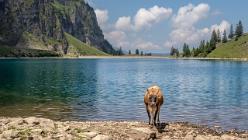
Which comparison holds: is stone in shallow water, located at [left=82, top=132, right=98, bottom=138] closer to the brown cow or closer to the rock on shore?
the rock on shore

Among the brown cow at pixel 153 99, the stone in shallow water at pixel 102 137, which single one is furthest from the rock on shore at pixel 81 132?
the brown cow at pixel 153 99

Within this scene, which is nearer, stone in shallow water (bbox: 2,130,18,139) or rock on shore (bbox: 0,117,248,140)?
stone in shallow water (bbox: 2,130,18,139)

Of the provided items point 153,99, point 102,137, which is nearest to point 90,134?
point 102,137

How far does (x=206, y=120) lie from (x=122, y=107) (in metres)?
15.0

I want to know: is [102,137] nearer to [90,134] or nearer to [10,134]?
[90,134]

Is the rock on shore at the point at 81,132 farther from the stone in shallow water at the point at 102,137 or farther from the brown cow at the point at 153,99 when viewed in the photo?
the brown cow at the point at 153,99

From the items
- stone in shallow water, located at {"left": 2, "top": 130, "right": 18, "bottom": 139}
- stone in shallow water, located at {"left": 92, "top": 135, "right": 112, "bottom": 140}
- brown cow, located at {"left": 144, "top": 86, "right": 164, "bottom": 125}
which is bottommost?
stone in shallow water, located at {"left": 92, "top": 135, "right": 112, "bottom": 140}

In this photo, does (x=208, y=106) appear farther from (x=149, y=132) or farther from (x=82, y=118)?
(x=149, y=132)

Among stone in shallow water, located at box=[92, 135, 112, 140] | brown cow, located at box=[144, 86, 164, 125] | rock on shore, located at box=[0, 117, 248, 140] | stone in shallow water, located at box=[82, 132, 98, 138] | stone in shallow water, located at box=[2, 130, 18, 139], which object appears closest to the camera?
stone in shallow water, located at box=[2, 130, 18, 139]

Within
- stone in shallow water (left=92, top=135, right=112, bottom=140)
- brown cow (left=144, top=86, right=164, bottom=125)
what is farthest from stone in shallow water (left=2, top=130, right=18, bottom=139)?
brown cow (left=144, top=86, right=164, bottom=125)

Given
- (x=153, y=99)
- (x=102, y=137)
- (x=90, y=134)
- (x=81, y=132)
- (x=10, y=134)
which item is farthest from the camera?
(x=153, y=99)

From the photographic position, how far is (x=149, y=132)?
99.8 feet

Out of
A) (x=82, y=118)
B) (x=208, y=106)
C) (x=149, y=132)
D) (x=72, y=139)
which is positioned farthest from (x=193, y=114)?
(x=72, y=139)

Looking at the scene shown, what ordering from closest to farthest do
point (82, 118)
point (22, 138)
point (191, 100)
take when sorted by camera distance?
point (22, 138)
point (82, 118)
point (191, 100)
